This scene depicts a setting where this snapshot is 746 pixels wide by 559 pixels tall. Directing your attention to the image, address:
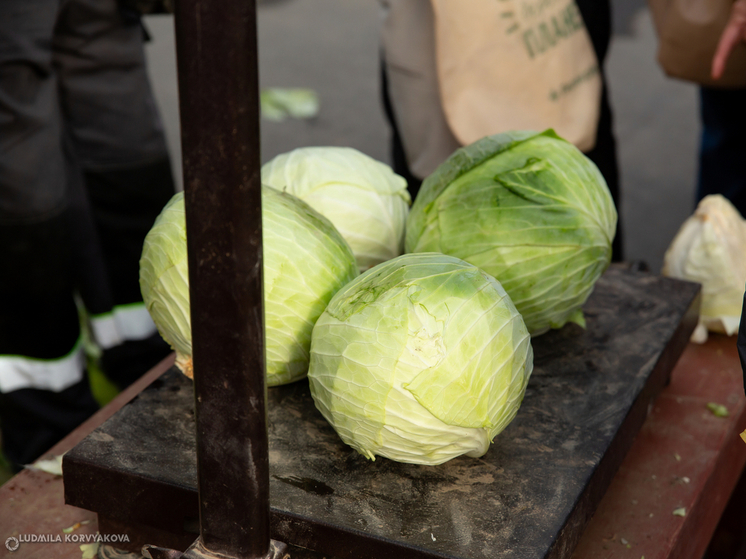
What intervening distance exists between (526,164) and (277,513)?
67 centimetres

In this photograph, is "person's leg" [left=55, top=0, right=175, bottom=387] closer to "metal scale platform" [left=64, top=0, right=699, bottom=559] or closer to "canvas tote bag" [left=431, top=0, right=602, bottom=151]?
"canvas tote bag" [left=431, top=0, right=602, bottom=151]

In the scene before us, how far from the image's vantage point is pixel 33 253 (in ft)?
6.13

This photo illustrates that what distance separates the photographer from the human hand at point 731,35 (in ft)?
5.86

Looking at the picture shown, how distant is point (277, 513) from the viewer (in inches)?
35.3

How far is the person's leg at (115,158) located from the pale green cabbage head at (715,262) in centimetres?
156

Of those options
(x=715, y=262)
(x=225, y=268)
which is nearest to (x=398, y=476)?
(x=225, y=268)

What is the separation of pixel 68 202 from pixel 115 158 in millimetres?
198

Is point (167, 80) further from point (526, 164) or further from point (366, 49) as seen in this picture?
point (526, 164)

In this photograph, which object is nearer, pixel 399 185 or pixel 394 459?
pixel 394 459

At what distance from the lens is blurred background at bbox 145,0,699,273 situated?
4.07 meters

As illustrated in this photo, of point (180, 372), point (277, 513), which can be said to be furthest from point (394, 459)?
point (180, 372)

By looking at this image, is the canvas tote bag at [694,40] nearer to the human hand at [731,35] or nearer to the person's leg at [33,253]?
the human hand at [731,35]

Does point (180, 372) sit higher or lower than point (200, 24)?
lower

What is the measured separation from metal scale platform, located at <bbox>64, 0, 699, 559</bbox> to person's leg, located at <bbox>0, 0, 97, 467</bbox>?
916 mm
